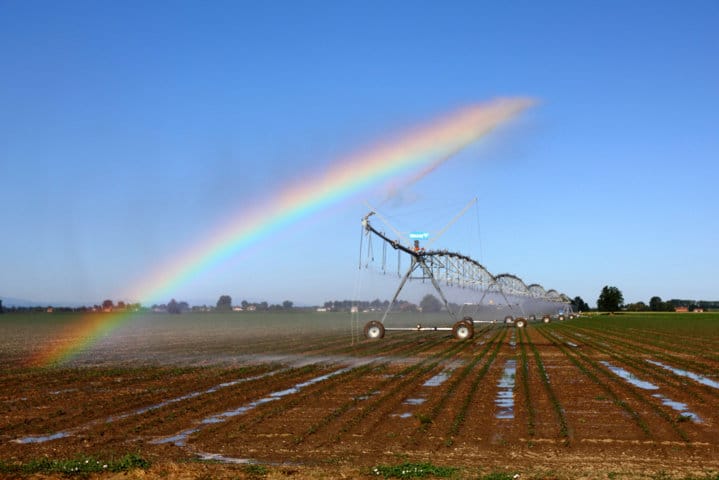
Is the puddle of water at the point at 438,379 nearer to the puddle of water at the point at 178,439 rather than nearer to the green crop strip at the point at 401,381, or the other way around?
the green crop strip at the point at 401,381

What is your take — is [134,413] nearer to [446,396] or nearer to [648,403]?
[446,396]

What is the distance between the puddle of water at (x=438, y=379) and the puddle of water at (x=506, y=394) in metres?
2.06

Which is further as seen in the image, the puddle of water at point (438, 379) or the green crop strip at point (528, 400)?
the puddle of water at point (438, 379)

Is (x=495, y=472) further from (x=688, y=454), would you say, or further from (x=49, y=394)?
(x=49, y=394)

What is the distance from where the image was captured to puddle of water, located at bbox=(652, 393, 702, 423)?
17.9 meters

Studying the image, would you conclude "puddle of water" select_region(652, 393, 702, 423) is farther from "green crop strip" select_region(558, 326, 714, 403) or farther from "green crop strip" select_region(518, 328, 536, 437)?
"green crop strip" select_region(518, 328, 536, 437)

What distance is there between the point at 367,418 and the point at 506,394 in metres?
6.26

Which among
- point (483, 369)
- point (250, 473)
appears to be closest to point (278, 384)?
point (483, 369)

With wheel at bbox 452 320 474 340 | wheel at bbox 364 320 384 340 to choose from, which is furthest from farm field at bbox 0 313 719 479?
wheel at bbox 364 320 384 340

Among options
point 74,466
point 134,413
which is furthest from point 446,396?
point 74,466

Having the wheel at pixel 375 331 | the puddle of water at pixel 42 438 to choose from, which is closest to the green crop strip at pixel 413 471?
the puddle of water at pixel 42 438

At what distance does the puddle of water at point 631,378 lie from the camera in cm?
2444

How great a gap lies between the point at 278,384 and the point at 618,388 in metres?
11.6

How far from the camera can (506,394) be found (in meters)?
22.2
